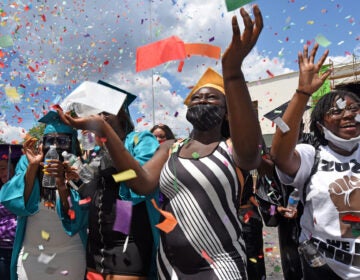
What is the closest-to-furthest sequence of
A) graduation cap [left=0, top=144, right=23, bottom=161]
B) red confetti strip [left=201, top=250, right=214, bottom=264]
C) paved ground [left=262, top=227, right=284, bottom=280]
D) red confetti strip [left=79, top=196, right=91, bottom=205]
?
red confetti strip [left=201, top=250, right=214, bottom=264], red confetti strip [left=79, top=196, right=91, bottom=205], graduation cap [left=0, top=144, right=23, bottom=161], paved ground [left=262, top=227, right=284, bottom=280]

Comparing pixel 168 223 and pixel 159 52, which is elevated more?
pixel 159 52

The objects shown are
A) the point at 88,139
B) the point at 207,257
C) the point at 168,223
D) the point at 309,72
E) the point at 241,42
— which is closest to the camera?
the point at 241,42

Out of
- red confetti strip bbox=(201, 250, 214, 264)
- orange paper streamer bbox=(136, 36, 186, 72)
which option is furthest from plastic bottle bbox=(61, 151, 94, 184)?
red confetti strip bbox=(201, 250, 214, 264)

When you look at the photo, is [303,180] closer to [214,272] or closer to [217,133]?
[217,133]

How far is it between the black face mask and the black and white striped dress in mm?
198

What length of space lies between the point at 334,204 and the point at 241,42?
1277 mm

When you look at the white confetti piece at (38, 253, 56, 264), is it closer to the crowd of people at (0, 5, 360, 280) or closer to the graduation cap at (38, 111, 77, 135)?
the crowd of people at (0, 5, 360, 280)

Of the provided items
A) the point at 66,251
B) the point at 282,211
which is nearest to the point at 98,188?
the point at 66,251

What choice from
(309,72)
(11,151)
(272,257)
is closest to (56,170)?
(11,151)

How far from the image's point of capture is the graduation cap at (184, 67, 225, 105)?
2.13 m

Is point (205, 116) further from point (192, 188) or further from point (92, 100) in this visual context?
point (92, 100)

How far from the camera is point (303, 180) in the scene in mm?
2244

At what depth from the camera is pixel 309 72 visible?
6.79 ft

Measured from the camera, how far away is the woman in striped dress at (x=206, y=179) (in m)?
1.62
